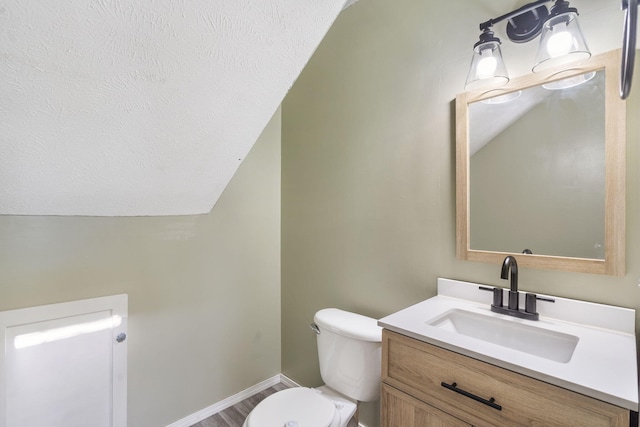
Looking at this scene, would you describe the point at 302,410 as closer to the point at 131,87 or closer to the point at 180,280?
the point at 180,280

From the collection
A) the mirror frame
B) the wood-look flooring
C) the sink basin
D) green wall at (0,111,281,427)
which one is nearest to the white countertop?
the sink basin

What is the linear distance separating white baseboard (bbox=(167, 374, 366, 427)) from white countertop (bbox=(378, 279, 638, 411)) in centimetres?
100

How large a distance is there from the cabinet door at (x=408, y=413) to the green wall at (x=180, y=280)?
4.13 ft

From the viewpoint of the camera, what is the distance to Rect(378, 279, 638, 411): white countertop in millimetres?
724

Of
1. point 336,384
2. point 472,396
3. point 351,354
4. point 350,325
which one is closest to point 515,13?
point 472,396

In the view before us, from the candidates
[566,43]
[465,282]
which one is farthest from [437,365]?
[566,43]

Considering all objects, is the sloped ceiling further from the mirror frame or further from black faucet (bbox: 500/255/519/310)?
black faucet (bbox: 500/255/519/310)

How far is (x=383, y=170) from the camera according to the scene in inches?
65.9

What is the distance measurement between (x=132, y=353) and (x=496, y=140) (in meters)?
2.05

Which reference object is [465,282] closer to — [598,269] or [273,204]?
[598,269]

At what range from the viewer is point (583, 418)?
72 centimetres

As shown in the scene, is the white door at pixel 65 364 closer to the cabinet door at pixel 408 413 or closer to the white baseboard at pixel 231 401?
the white baseboard at pixel 231 401

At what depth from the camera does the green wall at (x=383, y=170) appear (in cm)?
120

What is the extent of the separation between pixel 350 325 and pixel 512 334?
671 millimetres
